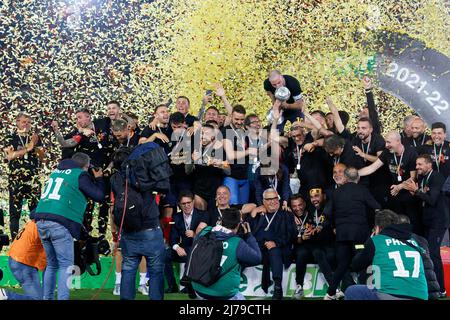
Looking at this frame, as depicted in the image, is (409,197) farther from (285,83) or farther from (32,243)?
(32,243)

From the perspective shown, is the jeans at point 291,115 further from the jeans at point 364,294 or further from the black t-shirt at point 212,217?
the jeans at point 364,294

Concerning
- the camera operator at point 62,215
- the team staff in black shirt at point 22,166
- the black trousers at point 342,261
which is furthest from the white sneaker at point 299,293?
the team staff in black shirt at point 22,166

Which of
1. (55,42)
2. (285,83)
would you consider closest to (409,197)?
(285,83)

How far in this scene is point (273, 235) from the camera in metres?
12.5

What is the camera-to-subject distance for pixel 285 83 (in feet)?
Answer: 44.5

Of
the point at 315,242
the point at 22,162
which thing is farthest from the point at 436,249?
the point at 22,162

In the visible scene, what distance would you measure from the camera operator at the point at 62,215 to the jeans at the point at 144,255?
2.02 feet

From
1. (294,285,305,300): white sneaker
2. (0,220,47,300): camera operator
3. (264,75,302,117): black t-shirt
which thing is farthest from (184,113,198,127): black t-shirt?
(0,220,47,300): camera operator

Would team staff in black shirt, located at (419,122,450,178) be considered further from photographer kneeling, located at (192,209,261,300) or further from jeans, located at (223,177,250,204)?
photographer kneeling, located at (192,209,261,300)

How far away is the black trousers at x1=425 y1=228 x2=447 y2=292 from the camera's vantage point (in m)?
12.4

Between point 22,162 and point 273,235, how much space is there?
4351mm

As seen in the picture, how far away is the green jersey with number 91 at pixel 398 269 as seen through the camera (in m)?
9.37

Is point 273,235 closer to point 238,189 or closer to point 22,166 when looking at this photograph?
point 238,189

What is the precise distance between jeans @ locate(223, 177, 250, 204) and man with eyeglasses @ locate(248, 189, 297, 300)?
495 millimetres
